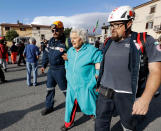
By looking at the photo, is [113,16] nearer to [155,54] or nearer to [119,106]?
[155,54]

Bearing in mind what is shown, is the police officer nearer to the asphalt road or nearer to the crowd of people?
the crowd of people

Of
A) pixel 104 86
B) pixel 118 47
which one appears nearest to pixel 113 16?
pixel 118 47

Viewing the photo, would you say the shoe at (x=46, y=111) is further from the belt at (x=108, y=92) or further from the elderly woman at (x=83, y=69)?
the belt at (x=108, y=92)

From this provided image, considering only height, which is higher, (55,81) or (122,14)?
(122,14)

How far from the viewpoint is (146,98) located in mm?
1089

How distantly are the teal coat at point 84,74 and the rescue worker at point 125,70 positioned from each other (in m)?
0.31

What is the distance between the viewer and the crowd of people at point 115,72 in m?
1.19

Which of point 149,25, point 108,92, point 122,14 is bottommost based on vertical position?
point 108,92

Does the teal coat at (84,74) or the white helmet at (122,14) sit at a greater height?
the white helmet at (122,14)

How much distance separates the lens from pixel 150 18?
24.8 m

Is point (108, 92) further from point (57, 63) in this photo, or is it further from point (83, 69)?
point (57, 63)

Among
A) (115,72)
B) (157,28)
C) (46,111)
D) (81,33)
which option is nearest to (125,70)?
(115,72)

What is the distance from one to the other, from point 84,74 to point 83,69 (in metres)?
0.09

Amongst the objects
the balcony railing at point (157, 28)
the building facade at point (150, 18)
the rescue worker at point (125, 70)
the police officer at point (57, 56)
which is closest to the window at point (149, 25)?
the building facade at point (150, 18)
